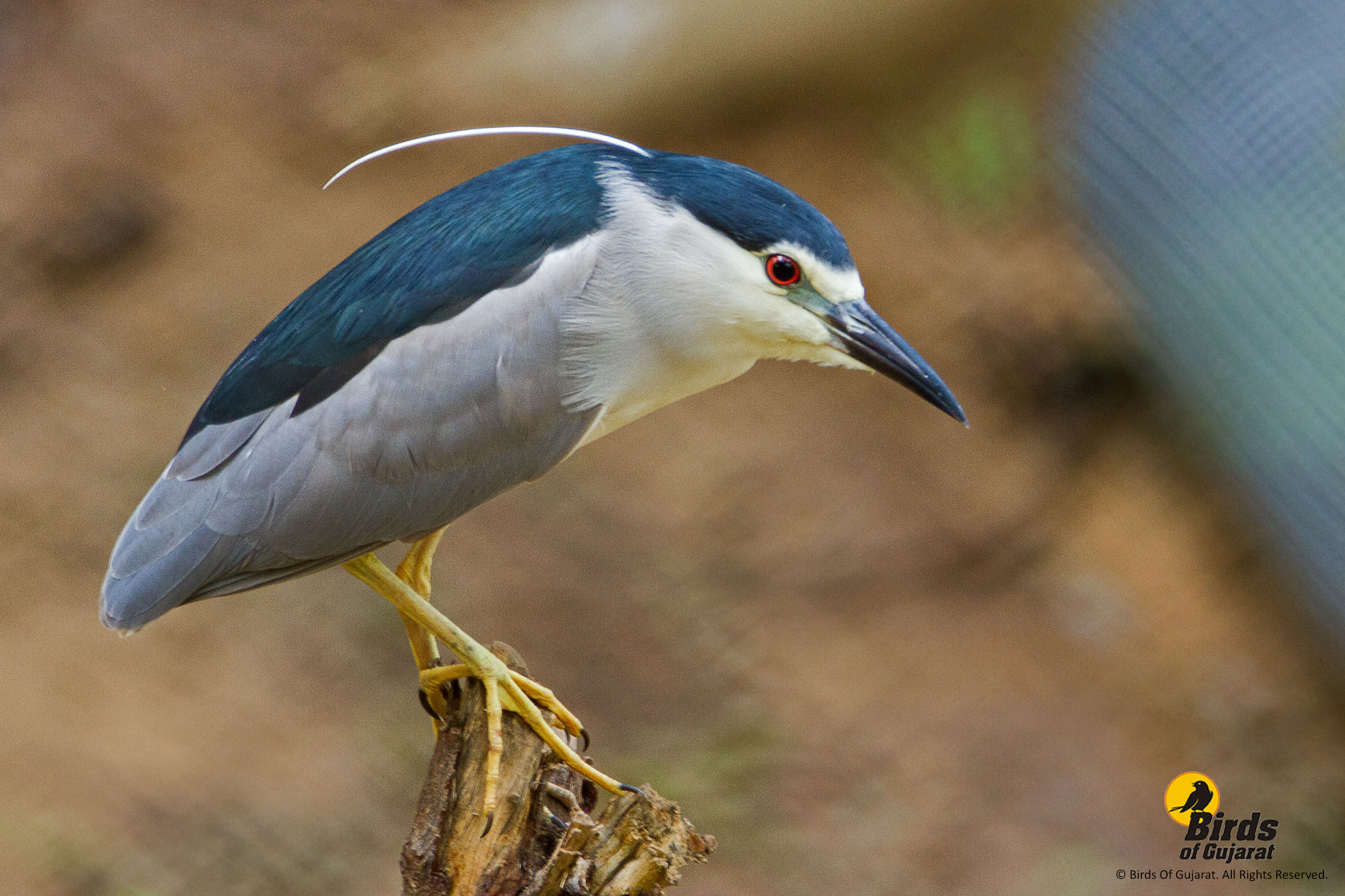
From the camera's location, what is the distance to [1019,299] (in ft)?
19.3

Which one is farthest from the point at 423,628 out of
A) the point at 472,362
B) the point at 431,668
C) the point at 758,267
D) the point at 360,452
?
the point at 758,267

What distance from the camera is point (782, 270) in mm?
2346

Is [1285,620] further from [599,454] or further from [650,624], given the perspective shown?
[599,454]

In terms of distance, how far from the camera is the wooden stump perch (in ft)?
7.30

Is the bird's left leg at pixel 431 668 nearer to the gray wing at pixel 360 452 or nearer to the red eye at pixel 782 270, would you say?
the gray wing at pixel 360 452

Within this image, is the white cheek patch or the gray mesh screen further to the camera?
the gray mesh screen

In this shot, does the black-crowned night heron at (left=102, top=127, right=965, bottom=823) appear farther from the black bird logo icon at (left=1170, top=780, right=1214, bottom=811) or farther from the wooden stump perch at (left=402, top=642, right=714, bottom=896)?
the black bird logo icon at (left=1170, top=780, right=1214, bottom=811)

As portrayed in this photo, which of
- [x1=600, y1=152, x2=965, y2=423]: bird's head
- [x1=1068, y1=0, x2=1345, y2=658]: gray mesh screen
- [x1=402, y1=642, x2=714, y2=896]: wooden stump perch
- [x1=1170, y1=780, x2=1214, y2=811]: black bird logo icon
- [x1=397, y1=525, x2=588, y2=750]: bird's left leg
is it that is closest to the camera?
[x1=402, y1=642, x2=714, y2=896]: wooden stump perch

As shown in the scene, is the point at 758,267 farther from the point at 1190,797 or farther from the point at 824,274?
the point at 1190,797

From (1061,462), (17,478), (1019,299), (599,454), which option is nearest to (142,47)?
(17,478)

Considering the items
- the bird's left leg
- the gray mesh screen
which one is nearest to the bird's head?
the bird's left leg

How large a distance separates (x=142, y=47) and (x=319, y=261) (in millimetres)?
1749

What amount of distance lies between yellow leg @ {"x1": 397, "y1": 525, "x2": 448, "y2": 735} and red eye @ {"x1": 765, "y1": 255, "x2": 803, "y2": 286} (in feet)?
2.82

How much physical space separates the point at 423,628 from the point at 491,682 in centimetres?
23
